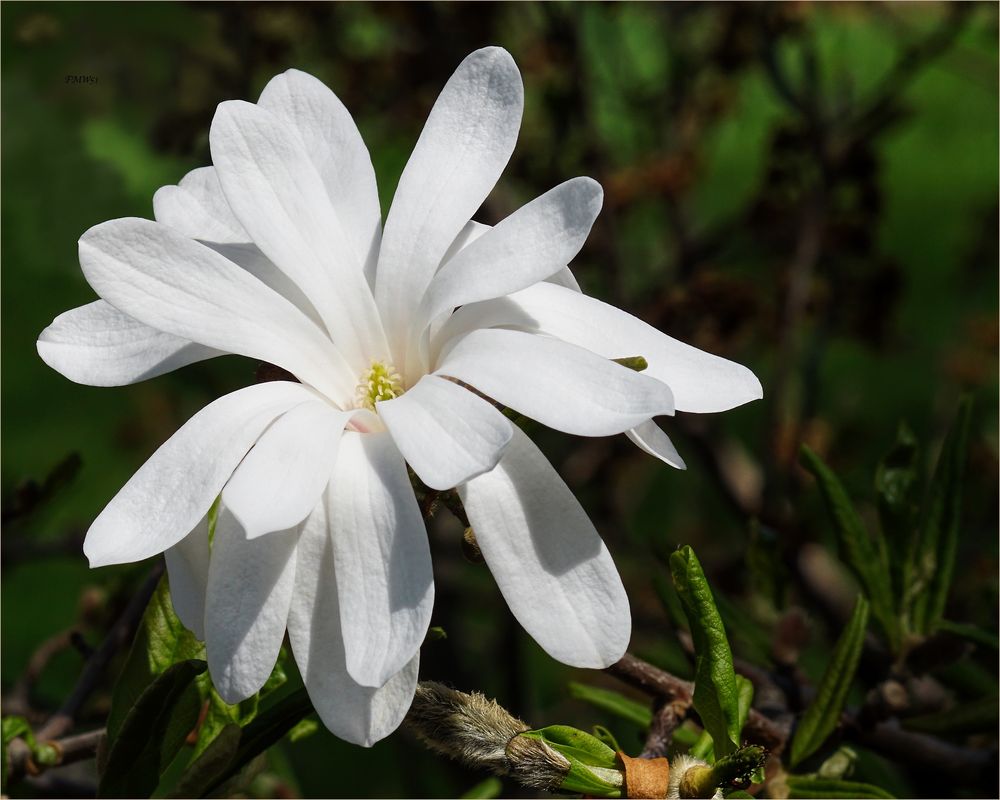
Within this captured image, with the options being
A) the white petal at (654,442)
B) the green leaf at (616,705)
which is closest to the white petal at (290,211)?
the white petal at (654,442)

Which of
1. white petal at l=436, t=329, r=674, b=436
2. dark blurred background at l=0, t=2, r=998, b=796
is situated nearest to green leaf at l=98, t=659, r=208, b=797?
white petal at l=436, t=329, r=674, b=436

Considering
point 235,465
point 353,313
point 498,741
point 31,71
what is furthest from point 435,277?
point 31,71

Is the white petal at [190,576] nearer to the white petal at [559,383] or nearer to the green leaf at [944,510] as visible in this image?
the white petal at [559,383]

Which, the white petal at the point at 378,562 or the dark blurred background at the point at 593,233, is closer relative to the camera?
the white petal at the point at 378,562

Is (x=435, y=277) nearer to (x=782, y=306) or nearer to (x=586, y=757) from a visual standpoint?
(x=586, y=757)

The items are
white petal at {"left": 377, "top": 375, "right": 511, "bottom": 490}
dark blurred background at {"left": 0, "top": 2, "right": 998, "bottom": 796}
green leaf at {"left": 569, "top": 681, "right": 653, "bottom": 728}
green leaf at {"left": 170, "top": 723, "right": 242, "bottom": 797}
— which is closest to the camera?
white petal at {"left": 377, "top": 375, "right": 511, "bottom": 490}

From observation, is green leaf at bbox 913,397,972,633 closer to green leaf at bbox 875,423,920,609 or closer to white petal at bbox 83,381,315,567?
green leaf at bbox 875,423,920,609

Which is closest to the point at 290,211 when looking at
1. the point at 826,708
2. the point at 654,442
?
the point at 654,442
